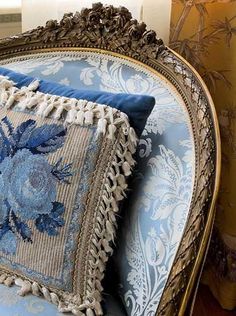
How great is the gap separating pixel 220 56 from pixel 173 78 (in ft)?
1.37

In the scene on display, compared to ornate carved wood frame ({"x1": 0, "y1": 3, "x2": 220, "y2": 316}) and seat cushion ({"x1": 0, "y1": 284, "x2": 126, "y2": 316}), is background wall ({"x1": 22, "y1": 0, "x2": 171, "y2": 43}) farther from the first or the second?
seat cushion ({"x1": 0, "y1": 284, "x2": 126, "y2": 316})

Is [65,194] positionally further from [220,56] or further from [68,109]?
[220,56]

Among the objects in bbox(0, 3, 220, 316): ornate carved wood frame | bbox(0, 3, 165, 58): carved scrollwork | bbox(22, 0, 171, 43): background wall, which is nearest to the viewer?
bbox(0, 3, 220, 316): ornate carved wood frame

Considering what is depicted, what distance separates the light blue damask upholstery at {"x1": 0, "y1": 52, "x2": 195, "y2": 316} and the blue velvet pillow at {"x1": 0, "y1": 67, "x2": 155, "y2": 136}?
5 cm

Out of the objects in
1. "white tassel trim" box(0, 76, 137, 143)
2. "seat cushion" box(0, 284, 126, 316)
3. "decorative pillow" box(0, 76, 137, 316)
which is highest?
"white tassel trim" box(0, 76, 137, 143)

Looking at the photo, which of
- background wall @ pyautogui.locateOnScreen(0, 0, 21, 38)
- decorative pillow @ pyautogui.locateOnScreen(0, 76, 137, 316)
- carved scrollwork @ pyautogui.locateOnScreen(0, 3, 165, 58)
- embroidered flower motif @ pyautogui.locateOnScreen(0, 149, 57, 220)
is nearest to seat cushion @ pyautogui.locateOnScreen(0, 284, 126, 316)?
decorative pillow @ pyautogui.locateOnScreen(0, 76, 137, 316)

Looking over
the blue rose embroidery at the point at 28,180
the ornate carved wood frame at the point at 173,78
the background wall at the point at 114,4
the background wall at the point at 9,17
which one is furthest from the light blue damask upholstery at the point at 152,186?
the background wall at the point at 9,17

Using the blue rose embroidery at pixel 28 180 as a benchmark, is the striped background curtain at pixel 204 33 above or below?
above

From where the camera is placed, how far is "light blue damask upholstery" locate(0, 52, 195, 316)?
85 cm

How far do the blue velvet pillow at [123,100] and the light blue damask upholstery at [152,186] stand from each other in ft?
0.17

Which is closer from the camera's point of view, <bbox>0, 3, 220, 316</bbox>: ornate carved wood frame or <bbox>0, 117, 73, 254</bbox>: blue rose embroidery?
<bbox>0, 3, 220, 316</bbox>: ornate carved wood frame

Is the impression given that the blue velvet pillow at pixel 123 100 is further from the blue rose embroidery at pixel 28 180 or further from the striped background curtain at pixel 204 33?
the striped background curtain at pixel 204 33

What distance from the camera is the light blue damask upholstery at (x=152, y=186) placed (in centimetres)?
85

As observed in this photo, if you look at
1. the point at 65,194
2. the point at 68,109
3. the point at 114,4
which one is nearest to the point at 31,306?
the point at 65,194
